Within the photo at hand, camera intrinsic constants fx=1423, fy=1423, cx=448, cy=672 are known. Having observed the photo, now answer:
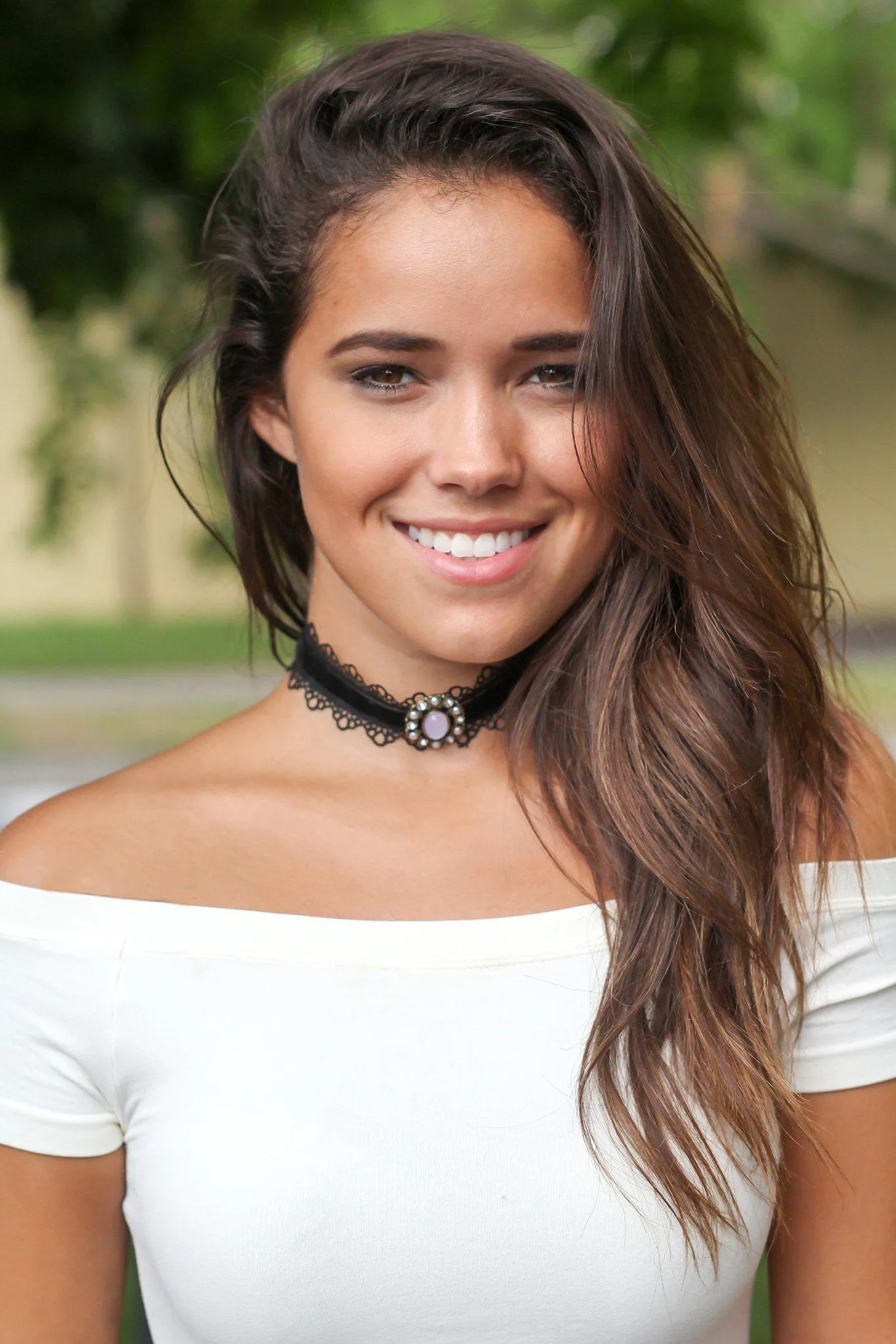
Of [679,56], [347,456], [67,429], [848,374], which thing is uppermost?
[679,56]

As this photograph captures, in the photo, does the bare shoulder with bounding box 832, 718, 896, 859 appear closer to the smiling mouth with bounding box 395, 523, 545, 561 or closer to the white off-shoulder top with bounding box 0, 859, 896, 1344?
the white off-shoulder top with bounding box 0, 859, 896, 1344

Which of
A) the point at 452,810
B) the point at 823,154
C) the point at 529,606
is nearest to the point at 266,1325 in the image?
the point at 452,810

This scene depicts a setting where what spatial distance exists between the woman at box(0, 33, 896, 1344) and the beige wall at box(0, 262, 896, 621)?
428cm

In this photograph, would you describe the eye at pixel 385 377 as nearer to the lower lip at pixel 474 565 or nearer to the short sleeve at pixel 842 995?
the lower lip at pixel 474 565

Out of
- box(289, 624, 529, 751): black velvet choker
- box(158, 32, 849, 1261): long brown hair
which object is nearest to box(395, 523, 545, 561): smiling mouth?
box(158, 32, 849, 1261): long brown hair

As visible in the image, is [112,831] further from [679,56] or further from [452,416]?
[679,56]

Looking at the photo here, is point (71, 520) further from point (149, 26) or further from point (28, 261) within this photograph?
point (149, 26)

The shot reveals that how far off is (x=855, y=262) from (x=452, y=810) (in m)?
6.50

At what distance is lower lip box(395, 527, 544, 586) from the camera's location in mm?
1295

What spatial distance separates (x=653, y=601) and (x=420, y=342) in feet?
1.26

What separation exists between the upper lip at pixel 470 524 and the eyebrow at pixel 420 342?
15 centimetres

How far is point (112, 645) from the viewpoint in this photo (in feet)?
22.7

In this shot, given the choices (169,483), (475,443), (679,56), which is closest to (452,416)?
(475,443)

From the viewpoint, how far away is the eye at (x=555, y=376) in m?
1.29
